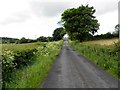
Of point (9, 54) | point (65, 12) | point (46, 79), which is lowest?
point (46, 79)

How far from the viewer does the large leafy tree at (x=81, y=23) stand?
81812mm

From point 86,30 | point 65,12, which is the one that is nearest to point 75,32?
point 86,30

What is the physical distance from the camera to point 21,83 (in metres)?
14.0

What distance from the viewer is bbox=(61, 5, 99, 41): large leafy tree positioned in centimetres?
8181

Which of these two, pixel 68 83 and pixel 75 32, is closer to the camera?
pixel 68 83

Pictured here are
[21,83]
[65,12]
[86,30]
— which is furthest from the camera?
[65,12]

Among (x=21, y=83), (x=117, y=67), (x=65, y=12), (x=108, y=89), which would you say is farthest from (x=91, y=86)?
(x=65, y=12)

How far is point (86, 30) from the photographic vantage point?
80250mm

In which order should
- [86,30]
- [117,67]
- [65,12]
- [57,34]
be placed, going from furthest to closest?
[57,34] < [65,12] < [86,30] < [117,67]

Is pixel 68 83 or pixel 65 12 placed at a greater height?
pixel 65 12

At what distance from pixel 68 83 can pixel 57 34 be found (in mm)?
162332

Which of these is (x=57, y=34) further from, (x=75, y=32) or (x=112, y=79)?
(x=112, y=79)

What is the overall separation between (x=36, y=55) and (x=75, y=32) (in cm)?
5162

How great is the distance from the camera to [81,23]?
3226 inches
